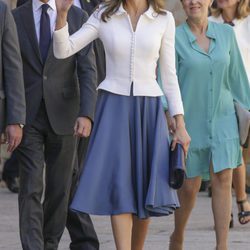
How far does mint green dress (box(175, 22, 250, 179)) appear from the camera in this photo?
8.19 m

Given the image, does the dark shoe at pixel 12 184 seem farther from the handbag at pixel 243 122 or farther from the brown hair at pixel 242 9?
the handbag at pixel 243 122

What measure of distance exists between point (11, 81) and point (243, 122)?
186 centimetres

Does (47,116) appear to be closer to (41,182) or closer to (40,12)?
(41,182)

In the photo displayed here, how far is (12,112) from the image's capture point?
7.14m

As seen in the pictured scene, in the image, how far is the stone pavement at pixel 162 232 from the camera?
884cm

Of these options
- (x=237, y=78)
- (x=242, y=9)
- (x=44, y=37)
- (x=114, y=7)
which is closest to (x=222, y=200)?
(x=237, y=78)

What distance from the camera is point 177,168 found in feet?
22.5

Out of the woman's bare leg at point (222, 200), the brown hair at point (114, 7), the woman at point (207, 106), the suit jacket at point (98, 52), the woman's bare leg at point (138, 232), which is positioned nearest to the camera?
the brown hair at point (114, 7)

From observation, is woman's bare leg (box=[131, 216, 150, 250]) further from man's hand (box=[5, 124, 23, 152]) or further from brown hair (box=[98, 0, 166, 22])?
brown hair (box=[98, 0, 166, 22])

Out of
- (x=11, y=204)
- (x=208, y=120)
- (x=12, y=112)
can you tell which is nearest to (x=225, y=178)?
(x=208, y=120)

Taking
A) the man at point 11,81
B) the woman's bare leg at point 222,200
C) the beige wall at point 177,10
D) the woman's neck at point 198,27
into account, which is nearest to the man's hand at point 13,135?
the man at point 11,81

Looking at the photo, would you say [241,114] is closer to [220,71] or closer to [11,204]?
[220,71]

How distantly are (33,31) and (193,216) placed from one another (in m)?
4.15

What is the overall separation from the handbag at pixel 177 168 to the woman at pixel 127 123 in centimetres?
4
